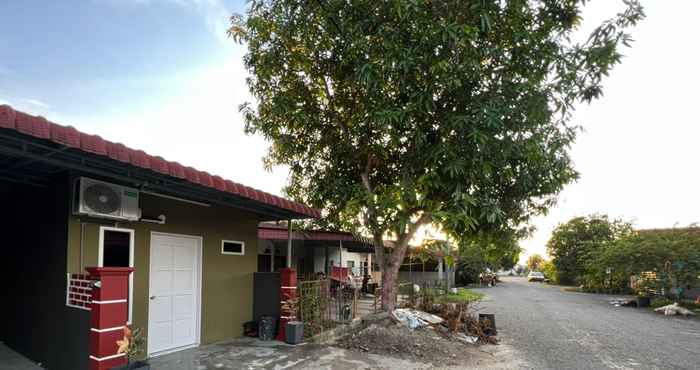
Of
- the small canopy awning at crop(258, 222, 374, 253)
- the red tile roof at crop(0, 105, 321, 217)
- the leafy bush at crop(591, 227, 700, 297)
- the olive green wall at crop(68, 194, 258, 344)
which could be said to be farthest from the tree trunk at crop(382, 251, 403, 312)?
the leafy bush at crop(591, 227, 700, 297)

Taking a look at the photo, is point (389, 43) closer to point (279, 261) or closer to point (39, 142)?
point (39, 142)

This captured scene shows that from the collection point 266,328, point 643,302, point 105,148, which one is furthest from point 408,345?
point 643,302

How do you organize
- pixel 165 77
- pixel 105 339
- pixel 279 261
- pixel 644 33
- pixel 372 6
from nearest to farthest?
pixel 105 339, pixel 644 33, pixel 372 6, pixel 165 77, pixel 279 261

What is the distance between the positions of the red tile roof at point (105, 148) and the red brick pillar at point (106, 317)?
1.27 meters

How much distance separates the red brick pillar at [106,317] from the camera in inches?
183

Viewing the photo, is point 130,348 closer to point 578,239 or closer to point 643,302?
point 643,302

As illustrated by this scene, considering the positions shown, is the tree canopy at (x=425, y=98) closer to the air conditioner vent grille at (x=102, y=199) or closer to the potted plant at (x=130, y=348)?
the air conditioner vent grille at (x=102, y=199)

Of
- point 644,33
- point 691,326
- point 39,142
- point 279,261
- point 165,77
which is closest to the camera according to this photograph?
point 39,142

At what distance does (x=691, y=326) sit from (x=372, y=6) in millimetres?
14462

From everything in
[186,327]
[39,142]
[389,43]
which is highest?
[389,43]

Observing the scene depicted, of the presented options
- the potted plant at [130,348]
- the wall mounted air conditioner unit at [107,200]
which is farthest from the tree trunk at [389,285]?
the potted plant at [130,348]

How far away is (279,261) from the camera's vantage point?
54.1 feet

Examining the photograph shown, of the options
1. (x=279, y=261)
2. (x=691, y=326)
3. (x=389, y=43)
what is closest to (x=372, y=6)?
(x=389, y=43)

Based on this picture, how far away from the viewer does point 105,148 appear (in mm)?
4285
